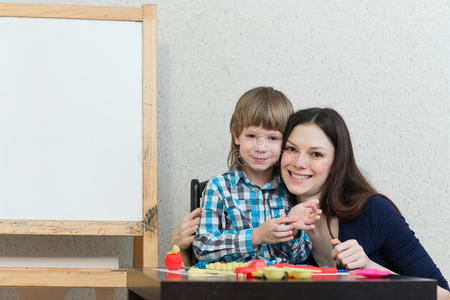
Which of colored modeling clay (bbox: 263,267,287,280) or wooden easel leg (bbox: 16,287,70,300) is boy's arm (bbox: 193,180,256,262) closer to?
colored modeling clay (bbox: 263,267,287,280)

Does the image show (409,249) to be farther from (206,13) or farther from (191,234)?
(206,13)

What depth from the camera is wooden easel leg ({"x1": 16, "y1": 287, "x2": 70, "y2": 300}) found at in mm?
1709

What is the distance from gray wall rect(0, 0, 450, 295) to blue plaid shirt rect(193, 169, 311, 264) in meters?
0.51

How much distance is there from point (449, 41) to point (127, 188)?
4.37 ft

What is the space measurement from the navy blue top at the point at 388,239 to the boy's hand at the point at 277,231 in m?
0.26

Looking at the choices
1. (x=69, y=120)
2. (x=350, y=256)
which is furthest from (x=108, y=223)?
(x=350, y=256)

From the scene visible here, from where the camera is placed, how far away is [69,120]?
158cm

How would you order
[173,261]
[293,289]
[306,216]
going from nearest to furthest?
[293,289], [173,261], [306,216]

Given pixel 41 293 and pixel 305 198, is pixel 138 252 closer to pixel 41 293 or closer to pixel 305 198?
pixel 41 293

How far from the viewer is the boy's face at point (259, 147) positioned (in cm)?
140

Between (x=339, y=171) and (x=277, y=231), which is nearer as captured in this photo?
(x=277, y=231)

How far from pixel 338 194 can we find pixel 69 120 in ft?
2.63

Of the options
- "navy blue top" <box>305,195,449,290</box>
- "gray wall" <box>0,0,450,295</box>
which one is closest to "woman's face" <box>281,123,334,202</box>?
"navy blue top" <box>305,195,449,290</box>

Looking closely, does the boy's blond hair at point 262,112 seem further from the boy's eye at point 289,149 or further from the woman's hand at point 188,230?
the woman's hand at point 188,230
